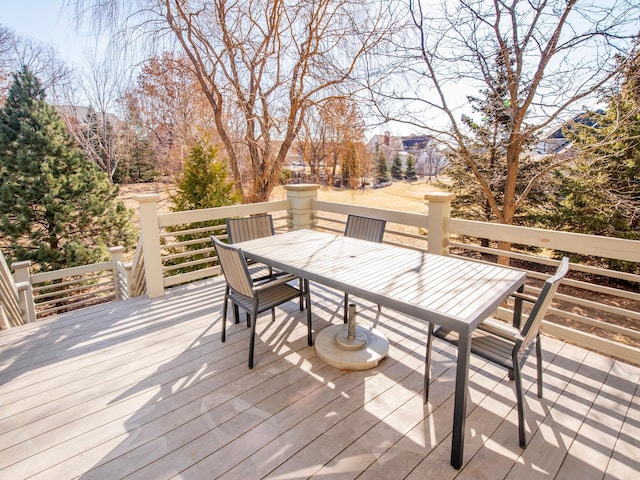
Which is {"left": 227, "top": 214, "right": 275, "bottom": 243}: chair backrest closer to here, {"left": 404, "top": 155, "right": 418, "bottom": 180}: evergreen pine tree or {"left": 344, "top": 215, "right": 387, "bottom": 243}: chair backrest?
{"left": 344, "top": 215, "right": 387, "bottom": 243}: chair backrest

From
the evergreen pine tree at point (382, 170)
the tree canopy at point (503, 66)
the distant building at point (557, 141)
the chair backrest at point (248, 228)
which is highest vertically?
the tree canopy at point (503, 66)

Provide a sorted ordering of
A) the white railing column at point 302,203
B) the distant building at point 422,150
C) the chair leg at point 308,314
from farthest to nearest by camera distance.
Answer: the distant building at point 422,150 → the white railing column at point 302,203 → the chair leg at point 308,314

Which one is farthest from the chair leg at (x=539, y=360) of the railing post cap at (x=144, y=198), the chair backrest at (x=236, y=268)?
the railing post cap at (x=144, y=198)

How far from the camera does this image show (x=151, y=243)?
11.4 ft

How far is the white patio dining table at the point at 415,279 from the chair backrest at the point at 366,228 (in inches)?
12.9

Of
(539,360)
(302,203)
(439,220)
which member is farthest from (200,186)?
(539,360)

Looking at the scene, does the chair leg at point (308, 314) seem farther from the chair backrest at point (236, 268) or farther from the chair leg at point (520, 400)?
the chair leg at point (520, 400)

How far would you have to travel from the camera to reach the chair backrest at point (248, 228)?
3.39 meters

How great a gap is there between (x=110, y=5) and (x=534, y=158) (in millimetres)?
7917

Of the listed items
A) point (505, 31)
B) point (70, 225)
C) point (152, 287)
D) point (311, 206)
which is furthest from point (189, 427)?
point (70, 225)

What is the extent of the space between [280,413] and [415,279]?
42.2 inches

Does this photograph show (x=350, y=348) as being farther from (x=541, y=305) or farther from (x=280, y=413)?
(x=541, y=305)

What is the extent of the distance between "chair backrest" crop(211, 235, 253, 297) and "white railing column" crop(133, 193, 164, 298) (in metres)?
1.42

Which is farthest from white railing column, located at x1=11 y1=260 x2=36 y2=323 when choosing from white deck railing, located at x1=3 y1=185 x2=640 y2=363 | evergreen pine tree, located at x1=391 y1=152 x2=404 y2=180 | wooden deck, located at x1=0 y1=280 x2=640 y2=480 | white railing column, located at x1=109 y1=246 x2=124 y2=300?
evergreen pine tree, located at x1=391 y1=152 x2=404 y2=180
